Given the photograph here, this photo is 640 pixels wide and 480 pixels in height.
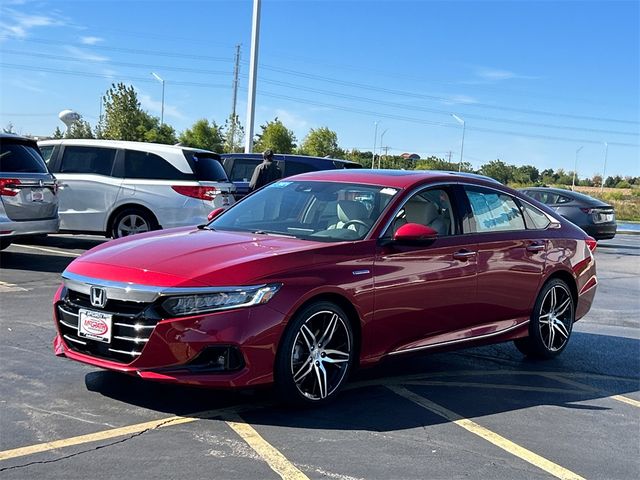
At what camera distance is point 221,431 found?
13.8ft

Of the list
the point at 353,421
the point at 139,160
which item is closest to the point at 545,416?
the point at 353,421

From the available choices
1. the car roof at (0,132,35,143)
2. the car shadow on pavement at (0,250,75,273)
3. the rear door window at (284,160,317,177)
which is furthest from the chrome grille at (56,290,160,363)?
the rear door window at (284,160,317,177)

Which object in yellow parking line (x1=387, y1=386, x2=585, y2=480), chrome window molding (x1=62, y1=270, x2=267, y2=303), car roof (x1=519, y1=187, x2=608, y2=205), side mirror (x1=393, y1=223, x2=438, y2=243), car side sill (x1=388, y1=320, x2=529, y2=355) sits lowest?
yellow parking line (x1=387, y1=386, x2=585, y2=480)

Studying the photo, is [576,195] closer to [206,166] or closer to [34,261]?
[206,166]

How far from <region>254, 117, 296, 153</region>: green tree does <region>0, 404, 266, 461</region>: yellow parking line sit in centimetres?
6141

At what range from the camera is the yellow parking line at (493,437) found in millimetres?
3994

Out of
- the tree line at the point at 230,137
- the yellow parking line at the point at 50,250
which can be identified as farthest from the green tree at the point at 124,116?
the yellow parking line at the point at 50,250

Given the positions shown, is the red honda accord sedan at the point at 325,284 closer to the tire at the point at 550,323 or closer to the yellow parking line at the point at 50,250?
the tire at the point at 550,323

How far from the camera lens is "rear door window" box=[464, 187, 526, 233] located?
20.0 ft

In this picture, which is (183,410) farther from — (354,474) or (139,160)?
(139,160)

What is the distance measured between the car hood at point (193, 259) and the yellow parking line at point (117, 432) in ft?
2.75

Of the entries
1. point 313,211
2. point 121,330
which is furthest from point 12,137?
point 121,330

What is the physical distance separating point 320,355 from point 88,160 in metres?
8.81

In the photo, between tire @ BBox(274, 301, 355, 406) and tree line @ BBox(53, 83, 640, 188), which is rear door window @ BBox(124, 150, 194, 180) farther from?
tree line @ BBox(53, 83, 640, 188)
